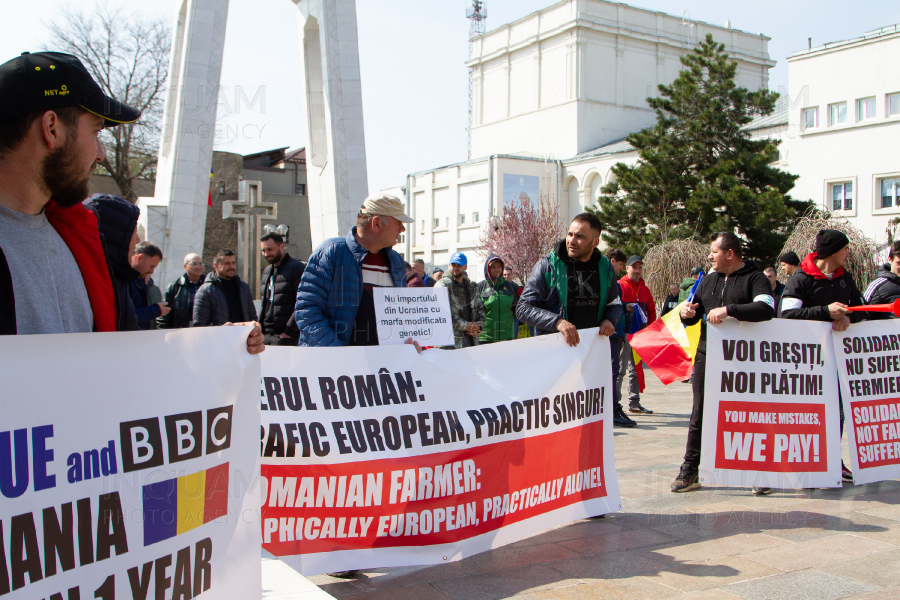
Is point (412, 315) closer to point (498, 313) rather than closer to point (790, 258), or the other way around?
point (498, 313)

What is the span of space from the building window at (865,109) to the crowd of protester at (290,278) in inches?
1116

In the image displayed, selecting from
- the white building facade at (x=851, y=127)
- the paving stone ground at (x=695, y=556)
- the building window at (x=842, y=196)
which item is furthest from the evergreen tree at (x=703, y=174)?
the paving stone ground at (x=695, y=556)

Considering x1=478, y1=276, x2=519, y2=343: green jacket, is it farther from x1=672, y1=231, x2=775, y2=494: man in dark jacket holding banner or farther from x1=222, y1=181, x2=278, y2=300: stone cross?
x1=222, y1=181, x2=278, y2=300: stone cross

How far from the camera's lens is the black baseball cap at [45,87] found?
180cm

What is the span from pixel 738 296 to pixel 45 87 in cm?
493

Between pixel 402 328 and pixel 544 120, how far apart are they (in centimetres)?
5725

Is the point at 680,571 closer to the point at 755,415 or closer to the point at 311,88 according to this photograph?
the point at 755,415

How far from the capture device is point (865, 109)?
34062 mm

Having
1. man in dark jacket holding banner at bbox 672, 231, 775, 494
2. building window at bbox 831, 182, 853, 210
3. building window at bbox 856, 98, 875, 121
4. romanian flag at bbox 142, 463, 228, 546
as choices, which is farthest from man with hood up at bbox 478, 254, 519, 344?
building window at bbox 856, 98, 875, 121

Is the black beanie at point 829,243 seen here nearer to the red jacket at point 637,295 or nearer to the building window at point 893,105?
the red jacket at point 637,295

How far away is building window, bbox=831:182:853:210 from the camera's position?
3447cm

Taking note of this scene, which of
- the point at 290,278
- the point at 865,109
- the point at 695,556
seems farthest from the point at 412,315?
A: the point at 865,109

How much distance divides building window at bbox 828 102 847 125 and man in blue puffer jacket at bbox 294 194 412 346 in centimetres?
3615

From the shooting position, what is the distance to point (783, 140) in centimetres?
3838
